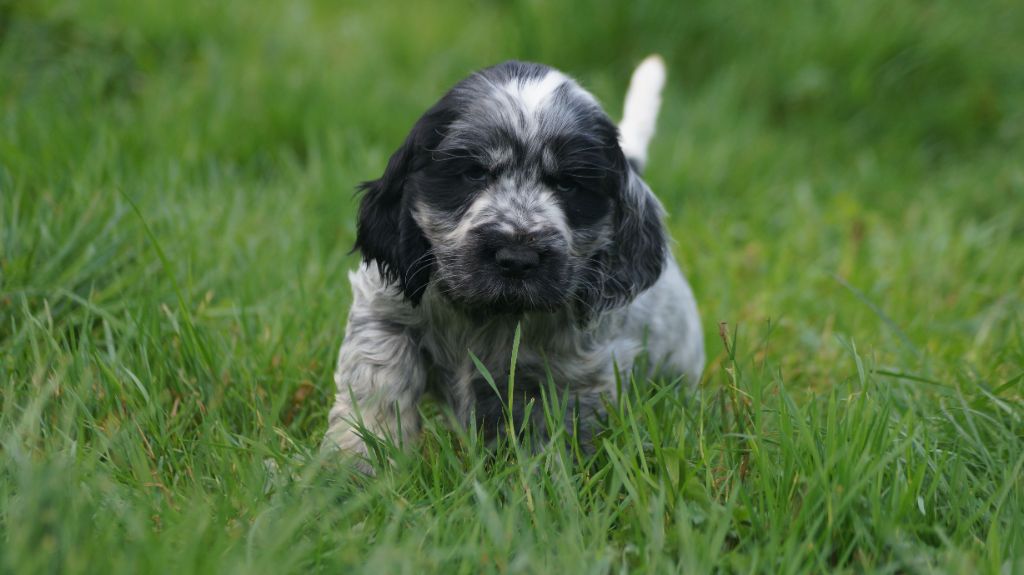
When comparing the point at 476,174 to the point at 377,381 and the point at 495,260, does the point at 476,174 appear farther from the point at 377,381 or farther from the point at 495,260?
the point at 377,381

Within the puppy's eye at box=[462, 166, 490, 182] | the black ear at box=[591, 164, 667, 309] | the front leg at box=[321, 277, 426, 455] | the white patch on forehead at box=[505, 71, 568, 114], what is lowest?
the front leg at box=[321, 277, 426, 455]

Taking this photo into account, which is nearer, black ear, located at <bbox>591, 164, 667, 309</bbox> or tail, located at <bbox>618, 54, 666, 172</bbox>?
black ear, located at <bbox>591, 164, 667, 309</bbox>

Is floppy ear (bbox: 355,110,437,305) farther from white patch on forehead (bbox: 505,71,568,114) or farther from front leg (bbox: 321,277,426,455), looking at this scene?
white patch on forehead (bbox: 505,71,568,114)

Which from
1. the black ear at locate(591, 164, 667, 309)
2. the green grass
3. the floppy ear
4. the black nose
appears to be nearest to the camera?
the green grass

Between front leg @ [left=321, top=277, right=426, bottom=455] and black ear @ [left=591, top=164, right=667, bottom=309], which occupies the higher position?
black ear @ [left=591, top=164, right=667, bottom=309]

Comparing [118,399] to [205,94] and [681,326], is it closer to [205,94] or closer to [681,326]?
[681,326]

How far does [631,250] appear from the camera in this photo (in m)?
3.11

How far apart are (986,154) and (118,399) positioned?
18.4 feet

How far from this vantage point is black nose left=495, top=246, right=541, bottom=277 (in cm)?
263

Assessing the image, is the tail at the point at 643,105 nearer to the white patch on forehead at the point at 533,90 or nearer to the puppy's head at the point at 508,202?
the puppy's head at the point at 508,202

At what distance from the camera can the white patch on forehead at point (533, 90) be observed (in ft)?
9.13

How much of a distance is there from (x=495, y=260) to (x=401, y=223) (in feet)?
1.31

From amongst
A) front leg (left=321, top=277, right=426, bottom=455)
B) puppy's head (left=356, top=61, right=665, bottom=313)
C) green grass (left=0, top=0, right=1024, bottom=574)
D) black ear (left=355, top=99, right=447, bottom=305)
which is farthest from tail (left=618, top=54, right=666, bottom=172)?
front leg (left=321, top=277, right=426, bottom=455)

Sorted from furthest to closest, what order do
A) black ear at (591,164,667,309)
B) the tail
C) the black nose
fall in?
the tail, black ear at (591,164,667,309), the black nose
